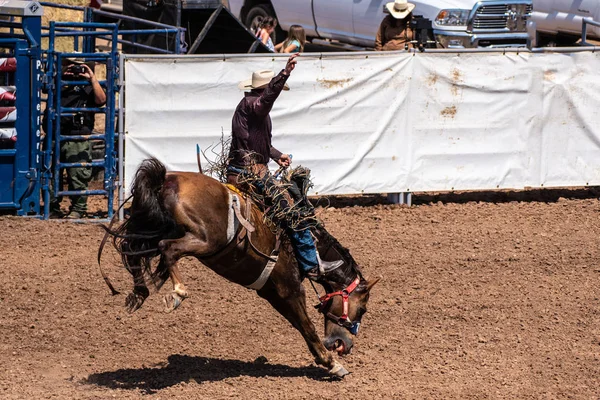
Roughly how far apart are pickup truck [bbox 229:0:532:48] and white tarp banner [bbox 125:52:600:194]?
233 centimetres

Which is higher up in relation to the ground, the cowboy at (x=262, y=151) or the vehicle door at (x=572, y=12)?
the vehicle door at (x=572, y=12)

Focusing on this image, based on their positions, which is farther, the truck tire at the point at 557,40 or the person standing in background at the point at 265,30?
the truck tire at the point at 557,40

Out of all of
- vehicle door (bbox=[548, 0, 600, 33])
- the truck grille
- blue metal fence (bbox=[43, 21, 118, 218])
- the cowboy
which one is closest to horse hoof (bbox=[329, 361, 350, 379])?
the cowboy

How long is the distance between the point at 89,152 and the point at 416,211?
13.0 ft

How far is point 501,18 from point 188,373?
1059 cm

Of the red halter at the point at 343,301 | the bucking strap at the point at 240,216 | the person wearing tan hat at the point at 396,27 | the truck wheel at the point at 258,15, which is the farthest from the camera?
the truck wheel at the point at 258,15

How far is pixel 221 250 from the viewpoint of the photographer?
6742 mm

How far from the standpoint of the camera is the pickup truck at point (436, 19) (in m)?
15.5

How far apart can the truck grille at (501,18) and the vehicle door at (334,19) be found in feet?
7.72

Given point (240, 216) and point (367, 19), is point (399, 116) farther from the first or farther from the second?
point (240, 216)

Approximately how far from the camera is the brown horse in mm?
6391

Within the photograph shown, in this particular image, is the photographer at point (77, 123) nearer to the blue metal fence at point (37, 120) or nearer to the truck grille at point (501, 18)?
the blue metal fence at point (37, 120)

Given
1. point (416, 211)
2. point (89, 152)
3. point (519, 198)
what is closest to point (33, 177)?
point (89, 152)

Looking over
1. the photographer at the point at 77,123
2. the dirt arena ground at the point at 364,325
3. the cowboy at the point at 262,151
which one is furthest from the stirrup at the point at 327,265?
the photographer at the point at 77,123
